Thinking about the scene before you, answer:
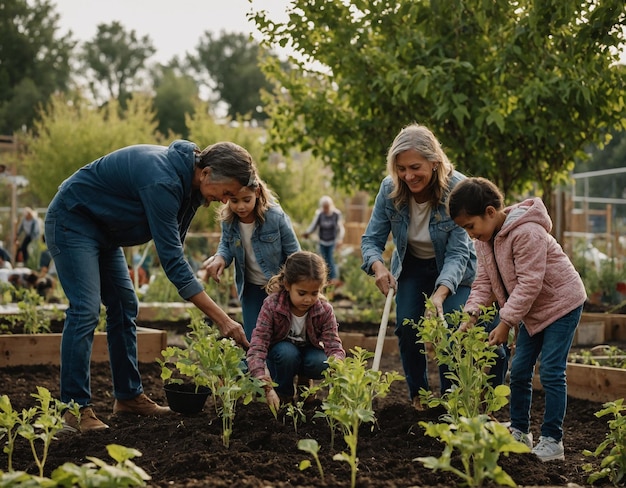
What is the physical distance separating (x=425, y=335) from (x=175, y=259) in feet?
3.93

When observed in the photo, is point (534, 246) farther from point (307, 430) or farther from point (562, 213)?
point (562, 213)

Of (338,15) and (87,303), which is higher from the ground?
(338,15)

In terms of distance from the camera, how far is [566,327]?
3.95 metres

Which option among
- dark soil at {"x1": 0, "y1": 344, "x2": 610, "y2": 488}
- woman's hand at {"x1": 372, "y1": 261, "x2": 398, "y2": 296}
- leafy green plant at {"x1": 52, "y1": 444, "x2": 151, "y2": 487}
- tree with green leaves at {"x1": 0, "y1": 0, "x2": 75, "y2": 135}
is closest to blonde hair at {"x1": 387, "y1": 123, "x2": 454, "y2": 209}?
woman's hand at {"x1": 372, "y1": 261, "x2": 398, "y2": 296}

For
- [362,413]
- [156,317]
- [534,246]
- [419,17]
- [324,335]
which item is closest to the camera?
[362,413]

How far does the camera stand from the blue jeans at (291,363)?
4.50 metres

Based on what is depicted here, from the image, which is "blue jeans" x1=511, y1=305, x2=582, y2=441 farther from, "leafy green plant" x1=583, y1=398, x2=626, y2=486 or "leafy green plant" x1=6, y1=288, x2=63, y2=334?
"leafy green plant" x1=6, y1=288, x2=63, y2=334

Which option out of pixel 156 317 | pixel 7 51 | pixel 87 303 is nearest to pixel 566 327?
pixel 87 303

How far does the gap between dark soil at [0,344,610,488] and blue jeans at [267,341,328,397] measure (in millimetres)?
190

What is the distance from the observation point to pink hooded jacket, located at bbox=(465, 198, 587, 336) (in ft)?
12.7

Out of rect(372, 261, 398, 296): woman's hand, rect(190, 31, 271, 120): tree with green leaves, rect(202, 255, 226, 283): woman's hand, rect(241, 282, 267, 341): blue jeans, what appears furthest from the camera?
rect(190, 31, 271, 120): tree with green leaves

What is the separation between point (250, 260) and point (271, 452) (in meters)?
1.82

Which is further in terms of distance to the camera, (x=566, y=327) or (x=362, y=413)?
(x=566, y=327)

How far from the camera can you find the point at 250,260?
5.00 m
